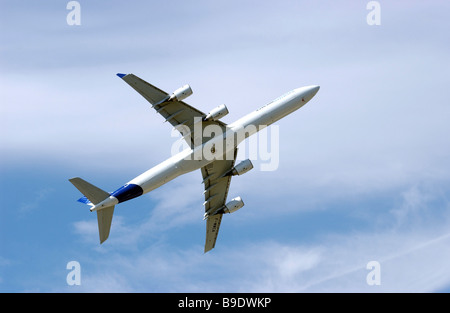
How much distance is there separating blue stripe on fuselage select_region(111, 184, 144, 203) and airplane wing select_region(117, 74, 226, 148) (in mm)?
8246

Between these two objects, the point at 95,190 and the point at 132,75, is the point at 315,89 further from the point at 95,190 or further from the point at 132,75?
the point at 95,190

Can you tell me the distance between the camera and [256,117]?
8794 centimetres

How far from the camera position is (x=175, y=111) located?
288 feet

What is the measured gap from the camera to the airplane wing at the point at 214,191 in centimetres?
9506

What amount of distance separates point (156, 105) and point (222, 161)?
13.1 metres

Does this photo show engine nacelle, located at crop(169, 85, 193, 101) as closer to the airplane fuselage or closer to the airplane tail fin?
the airplane fuselage

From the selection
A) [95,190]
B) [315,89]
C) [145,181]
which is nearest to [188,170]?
[145,181]

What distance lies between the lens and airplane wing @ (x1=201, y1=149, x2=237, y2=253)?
9506cm

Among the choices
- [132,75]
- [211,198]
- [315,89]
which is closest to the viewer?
[132,75]

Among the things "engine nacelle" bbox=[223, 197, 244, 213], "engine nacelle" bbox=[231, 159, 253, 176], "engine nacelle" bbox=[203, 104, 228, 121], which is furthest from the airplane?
"engine nacelle" bbox=[223, 197, 244, 213]

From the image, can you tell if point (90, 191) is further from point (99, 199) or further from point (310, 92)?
point (310, 92)

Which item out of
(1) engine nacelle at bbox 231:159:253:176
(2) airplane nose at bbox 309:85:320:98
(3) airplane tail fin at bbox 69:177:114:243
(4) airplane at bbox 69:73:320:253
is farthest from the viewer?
(1) engine nacelle at bbox 231:159:253:176

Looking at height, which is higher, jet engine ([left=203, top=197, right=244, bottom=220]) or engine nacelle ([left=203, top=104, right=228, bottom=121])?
engine nacelle ([left=203, top=104, right=228, bottom=121])

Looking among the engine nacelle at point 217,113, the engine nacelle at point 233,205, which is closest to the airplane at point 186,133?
the engine nacelle at point 217,113
